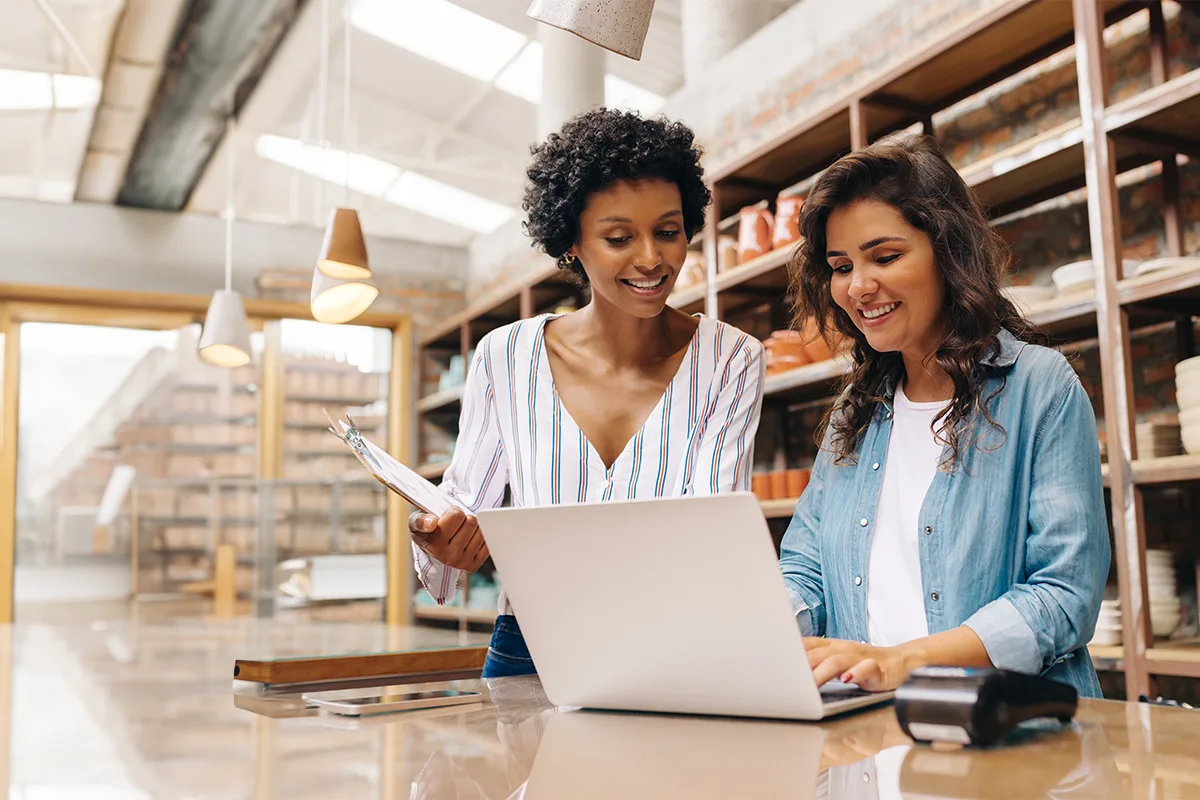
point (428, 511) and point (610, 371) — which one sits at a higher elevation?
point (610, 371)

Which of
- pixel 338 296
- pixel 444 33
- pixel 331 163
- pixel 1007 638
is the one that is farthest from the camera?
pixel 331 163

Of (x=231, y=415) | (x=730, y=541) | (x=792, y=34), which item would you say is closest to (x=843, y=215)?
(x=730, y=541)

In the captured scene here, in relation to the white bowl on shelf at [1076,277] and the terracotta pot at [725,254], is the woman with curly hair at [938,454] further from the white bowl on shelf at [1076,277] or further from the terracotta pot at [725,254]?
the terracotta pot at [725,254]

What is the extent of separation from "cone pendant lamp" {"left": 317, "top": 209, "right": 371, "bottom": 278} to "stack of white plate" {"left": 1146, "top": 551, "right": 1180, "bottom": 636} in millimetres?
2021

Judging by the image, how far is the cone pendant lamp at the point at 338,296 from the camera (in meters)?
3.03

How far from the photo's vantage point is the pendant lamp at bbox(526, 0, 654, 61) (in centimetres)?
139

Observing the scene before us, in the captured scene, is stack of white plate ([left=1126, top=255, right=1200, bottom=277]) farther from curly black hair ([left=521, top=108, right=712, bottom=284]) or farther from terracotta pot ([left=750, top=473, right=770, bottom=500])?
terracotta pot ([left=750, top=473, right=770, bottom=500])

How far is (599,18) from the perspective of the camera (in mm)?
1394

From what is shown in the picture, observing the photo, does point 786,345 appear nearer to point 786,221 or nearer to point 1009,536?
point 786,221

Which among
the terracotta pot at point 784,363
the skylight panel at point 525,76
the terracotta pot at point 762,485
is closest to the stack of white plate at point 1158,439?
the terracotta pot at point 784,363

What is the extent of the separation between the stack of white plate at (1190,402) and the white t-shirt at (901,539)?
3.69ft

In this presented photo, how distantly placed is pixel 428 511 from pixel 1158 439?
1.77 metres

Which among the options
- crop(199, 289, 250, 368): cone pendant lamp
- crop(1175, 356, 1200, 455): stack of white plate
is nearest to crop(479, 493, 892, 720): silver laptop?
crop(1175, 356, 1200, 455): stack of white plate

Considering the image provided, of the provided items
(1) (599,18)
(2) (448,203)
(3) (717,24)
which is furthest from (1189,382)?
(2) (448,203)
